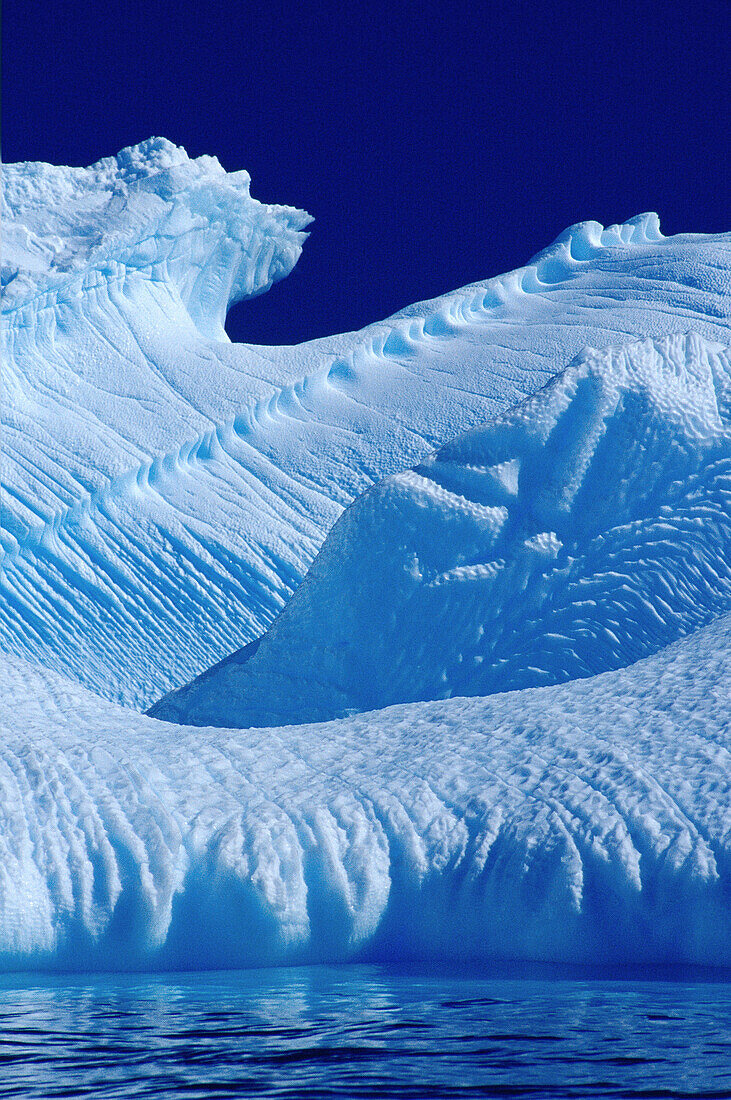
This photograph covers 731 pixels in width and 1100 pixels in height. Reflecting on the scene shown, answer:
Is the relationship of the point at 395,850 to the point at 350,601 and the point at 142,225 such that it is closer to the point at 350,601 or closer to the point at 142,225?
the point at 350,601

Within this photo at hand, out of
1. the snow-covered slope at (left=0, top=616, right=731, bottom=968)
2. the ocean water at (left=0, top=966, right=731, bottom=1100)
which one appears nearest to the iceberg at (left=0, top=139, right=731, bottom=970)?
the snow-covered slope at (left=0, top=616, right=731, bottom=968)

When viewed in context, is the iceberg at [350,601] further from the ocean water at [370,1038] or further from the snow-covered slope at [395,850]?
the ocean water at [370,1038]

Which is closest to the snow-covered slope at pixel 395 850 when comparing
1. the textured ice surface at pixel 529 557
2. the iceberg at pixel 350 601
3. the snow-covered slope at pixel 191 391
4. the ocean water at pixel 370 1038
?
the iceberg at pixel 350 601

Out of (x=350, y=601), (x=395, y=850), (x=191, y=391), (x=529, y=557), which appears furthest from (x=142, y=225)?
(x=395, y=850)

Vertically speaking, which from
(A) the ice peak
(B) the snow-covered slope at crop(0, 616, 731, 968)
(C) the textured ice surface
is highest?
(A) the ice peak

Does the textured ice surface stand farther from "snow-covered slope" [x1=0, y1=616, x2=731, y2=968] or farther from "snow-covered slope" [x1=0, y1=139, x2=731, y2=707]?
"snow-covered slope" [x1=0, y1=139, x2=731, y2=707]

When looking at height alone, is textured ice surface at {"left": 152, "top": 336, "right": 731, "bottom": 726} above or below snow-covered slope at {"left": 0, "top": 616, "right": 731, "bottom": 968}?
above

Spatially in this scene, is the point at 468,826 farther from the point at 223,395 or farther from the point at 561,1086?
the point at 223,395
